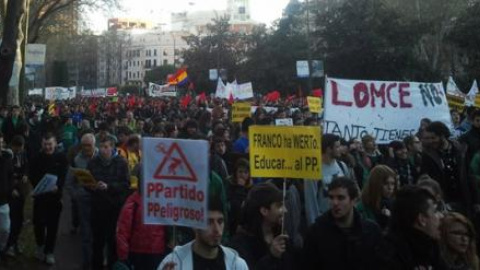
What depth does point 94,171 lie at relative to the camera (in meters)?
8.16

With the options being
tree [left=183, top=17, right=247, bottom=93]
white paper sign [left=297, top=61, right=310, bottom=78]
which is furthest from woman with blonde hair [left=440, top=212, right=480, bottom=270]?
tree [left=183, top=17, right=247, bottom=93]

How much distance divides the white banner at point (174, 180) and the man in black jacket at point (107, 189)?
3277mm

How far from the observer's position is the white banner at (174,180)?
460 centimetres

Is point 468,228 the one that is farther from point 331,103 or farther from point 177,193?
point 331,103

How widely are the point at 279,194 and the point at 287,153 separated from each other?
1.96 feet

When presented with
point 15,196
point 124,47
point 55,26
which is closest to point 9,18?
point 15,196

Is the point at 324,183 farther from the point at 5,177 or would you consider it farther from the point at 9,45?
the point at 9,45

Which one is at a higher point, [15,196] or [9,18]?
[9,18]

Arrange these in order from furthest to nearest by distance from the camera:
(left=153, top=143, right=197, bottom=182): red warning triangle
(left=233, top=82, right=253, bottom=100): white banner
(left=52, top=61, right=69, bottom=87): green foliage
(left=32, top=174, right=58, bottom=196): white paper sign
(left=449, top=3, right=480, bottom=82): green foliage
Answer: (left=52, top=61, right=69, bottom=87): green foliage < (left=449, top=3, right=480, bottom=82): green foliage < (left=233, top=82, right=253, bottom=100): white banner < (left=32, top=174, right=58, bottom=196): white paper sign < (left=153, top=143, right=197, bottom=182): red warning triangle

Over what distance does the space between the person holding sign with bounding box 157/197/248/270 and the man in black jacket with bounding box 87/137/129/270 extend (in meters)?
3.97

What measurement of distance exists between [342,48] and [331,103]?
104 feet

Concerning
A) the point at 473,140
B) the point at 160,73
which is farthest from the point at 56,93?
the point at 160,73

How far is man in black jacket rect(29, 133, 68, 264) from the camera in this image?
9.24 metres

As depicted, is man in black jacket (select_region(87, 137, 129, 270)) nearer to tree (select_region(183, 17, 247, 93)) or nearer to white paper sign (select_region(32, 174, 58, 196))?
white paper sign (select_region(32, 174, 58, 196))
